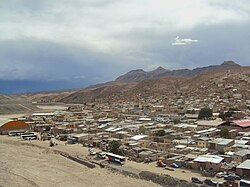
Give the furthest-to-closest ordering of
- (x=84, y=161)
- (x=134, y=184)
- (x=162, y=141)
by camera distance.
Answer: (x=162, y=141) < (x=84, y=161) < (x=134, y=184)

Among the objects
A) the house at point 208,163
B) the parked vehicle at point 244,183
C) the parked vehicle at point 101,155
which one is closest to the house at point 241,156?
the house at point 208,163

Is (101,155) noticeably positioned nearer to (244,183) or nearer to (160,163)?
(160,163)

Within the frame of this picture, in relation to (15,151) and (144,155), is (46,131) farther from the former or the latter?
(144,155)

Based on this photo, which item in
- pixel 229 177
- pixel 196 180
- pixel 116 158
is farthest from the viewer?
pixel 116 158

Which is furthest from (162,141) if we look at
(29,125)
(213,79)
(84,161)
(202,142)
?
(213,79)

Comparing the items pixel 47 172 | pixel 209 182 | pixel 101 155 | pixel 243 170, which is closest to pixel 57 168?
pixel 47 172

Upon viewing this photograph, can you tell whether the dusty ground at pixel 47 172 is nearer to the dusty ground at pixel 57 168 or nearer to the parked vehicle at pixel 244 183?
the dusty ground at pixel 57 168
